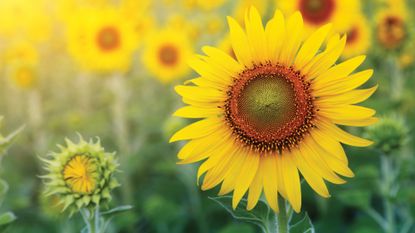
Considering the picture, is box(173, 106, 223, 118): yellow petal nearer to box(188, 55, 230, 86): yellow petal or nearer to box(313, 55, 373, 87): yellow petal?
box(188, 55, 230, 86): yellow petal

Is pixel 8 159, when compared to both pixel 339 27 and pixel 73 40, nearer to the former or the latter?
pixel 73 40

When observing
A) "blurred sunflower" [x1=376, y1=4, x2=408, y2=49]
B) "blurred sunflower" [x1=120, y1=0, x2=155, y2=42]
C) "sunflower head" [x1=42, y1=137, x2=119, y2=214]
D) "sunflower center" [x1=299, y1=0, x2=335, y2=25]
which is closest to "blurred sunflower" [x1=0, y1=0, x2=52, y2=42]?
"blurred sunflower" [x1=120, y1=0, x2=155, y2=42]

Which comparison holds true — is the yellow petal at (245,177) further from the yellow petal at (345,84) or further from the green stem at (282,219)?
the yellow petal at (345,84)

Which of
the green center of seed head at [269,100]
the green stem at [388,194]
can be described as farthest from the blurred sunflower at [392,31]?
the green center of seed head at [269,100]

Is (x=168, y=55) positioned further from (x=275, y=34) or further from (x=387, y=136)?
(x=275, y=34)

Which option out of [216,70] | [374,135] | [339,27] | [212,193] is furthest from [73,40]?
[216,70]
